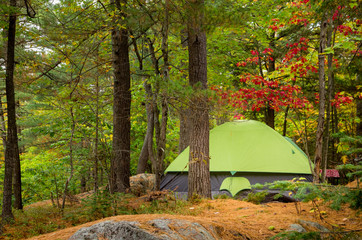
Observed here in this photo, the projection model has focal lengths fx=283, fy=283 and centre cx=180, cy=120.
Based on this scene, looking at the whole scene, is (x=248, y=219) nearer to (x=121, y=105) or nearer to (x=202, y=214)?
(x=202, y=214)

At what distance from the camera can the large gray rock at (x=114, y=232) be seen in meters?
2.08

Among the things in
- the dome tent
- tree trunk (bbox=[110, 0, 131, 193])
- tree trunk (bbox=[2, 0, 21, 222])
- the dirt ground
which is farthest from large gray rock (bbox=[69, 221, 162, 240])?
the dome tent

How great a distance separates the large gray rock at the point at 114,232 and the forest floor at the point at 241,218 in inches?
7.0

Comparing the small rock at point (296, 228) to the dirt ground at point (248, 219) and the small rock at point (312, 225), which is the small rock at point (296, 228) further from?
the small rock at point (312, 225)

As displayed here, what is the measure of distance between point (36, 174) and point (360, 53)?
32.3 feet

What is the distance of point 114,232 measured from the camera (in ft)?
7.02

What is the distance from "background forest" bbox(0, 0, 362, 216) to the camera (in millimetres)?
4910

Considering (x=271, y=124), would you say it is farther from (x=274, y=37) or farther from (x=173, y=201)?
(x=173, y=201)

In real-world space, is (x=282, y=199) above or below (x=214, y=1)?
below

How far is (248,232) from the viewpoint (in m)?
2.82

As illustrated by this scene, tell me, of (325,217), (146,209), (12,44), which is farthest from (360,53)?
(12,44)

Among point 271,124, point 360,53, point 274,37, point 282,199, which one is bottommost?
point 282,199

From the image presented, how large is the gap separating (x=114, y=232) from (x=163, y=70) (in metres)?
3.50

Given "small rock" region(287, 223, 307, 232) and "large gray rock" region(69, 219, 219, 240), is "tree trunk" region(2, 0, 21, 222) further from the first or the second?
"small rock" region(287, 223, 307, 232)
